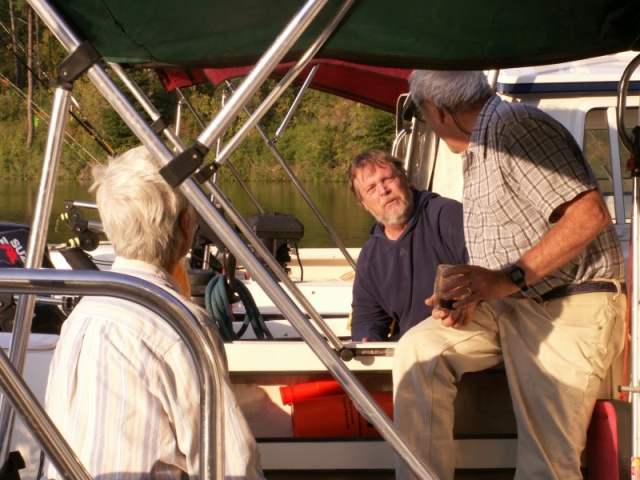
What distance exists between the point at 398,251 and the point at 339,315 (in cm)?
195

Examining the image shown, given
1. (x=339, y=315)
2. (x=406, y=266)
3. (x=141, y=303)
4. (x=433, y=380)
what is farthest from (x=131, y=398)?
(x=339, y=315)

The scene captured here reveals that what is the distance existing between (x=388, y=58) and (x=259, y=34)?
0.36 m

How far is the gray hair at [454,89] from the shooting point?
307cm

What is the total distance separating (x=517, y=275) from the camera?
2869mm

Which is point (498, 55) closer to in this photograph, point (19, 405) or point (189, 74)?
point (19, 405)

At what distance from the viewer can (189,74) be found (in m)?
5.94

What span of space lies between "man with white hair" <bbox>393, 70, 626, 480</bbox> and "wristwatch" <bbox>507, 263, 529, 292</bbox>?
3cm

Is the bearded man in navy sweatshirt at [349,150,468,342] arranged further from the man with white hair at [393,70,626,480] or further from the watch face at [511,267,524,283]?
the watch face at [511,267,524,283]

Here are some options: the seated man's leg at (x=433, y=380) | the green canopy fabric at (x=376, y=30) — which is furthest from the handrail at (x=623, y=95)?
the seated man's leg at (x=433, y=380)

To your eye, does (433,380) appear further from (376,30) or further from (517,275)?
(376,30)

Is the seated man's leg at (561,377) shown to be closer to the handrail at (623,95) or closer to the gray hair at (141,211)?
the handrail at (623,95)

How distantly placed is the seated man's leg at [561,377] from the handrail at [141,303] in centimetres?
138

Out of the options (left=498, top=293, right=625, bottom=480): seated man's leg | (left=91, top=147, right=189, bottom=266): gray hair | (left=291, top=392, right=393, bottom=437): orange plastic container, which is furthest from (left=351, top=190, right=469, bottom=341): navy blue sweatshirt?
(left=91, top=147, right=189, bottom=266): gray hair

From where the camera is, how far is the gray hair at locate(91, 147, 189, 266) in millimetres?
2283
